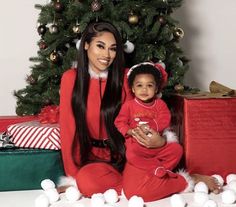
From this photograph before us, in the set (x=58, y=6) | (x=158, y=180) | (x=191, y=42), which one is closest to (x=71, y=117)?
(x=158, y=180)

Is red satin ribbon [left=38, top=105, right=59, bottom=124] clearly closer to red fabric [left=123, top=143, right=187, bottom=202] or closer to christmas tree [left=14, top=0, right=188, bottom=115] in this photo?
christmas tree [left=14, top=0, right=188, bottom=115]

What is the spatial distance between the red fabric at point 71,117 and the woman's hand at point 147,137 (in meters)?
0.22

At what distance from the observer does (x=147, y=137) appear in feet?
5.57

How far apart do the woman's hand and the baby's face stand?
137 mm

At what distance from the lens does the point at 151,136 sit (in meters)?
1.71

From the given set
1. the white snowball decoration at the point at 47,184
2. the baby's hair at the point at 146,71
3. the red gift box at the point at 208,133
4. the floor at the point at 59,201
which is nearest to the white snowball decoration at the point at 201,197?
the floor at the point at 59,201

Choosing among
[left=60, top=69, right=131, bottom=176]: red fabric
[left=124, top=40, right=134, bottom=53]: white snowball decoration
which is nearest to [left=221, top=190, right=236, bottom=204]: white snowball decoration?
[left=60, top=69, right=131, bottom=176]: red fabric

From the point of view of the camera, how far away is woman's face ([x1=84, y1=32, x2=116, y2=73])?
6.02ft

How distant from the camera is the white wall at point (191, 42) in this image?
2.61 metres

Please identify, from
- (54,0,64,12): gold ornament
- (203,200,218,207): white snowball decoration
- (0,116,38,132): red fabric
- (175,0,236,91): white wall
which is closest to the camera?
(203,200,218,207): white snowball decoration

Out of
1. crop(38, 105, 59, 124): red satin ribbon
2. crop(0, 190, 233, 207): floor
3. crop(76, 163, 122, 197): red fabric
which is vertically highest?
crop(38, 105, 59, 124): red satin ribbon

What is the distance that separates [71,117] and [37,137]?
0.55ft

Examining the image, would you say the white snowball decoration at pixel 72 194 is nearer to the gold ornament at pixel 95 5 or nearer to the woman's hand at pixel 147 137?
the woman's hand at pixel 147 137

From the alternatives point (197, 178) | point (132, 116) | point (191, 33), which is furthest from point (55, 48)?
point (191, 33)
